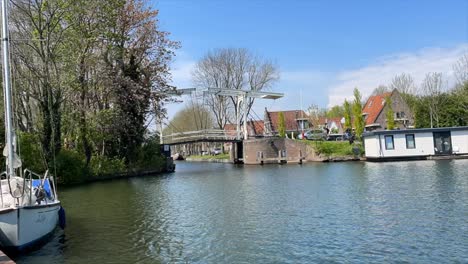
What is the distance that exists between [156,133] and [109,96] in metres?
11.3

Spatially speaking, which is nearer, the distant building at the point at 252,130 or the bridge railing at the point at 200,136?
the bridge railing at the point at 200,136

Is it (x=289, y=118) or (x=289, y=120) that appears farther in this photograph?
(x=289, y=118)

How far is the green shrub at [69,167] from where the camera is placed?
32.4 metres

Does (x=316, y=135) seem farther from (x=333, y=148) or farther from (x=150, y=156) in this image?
(x=150, y=156)

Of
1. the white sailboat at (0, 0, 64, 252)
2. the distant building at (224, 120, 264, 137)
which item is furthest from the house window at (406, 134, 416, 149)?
the white sailboat at (0, 0, 64, 252)

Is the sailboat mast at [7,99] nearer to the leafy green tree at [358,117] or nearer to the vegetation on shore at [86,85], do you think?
the vegetation on shore at [86,85]

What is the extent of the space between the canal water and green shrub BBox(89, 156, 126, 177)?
1328cm

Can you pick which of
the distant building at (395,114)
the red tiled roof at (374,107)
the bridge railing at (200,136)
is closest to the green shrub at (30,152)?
the bridge railing at (200,136)

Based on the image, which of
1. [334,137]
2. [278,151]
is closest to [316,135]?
[278,151]

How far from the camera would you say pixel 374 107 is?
68.2m

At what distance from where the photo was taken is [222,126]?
234 ft

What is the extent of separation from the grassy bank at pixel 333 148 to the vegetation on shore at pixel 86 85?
18.9 metres

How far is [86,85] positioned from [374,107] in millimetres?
47267

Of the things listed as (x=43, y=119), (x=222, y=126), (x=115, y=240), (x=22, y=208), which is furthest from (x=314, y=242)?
(x=222, y=126)
